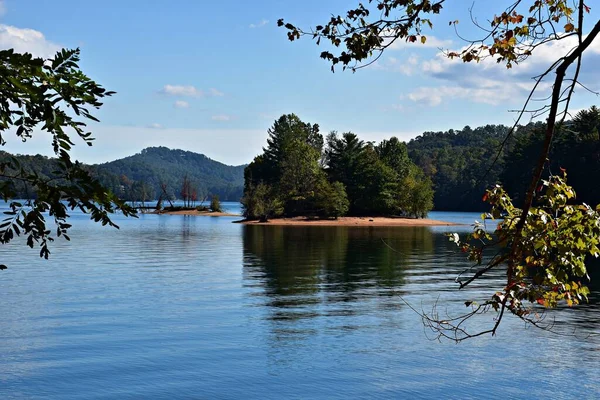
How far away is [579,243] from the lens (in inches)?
266

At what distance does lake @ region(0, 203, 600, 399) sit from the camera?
15633mm

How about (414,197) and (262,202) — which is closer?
(262,202)

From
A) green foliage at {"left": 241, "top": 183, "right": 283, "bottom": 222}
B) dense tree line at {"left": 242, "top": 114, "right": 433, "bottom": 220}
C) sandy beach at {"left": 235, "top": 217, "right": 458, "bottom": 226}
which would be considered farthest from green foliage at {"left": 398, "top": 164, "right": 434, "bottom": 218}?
green foliage at {"left": 241, "top": 183, "right": 283, "bottom": 222}

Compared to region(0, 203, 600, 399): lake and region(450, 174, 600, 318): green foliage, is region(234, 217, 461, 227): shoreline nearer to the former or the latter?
region(0, 203, 600, 399): lake

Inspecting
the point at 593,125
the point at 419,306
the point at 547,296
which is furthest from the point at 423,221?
the point at 547,296

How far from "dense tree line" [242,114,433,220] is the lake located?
7675 centimetres

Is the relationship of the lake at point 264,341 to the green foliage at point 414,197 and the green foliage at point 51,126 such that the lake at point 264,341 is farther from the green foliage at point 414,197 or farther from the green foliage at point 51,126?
the green foliage at point 414,197

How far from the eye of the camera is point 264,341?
20.0 m

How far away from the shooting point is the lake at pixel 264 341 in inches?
615

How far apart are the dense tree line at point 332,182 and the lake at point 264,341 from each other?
7675 cm

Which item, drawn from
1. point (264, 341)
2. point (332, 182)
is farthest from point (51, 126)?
point (332, 182)

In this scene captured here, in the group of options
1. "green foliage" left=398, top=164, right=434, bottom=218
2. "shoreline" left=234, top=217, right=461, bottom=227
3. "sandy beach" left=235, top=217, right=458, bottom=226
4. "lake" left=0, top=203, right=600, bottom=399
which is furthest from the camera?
"green foliage" left=398, top=164, right=434, bottom=218

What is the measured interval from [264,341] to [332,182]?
106 m

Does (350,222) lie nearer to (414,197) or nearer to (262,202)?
(262,202)
